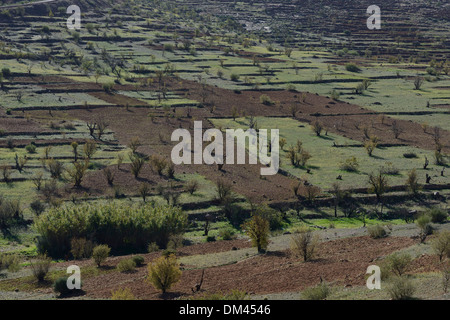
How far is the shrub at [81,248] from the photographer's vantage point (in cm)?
3784

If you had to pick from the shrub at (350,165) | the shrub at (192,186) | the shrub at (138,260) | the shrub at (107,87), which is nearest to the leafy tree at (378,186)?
the shrub at (350,165)

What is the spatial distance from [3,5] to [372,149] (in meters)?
128

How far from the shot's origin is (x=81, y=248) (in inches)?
1494

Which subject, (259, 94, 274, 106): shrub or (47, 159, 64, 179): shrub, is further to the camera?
(259, 94, 274, 106): shrub

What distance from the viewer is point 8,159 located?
58.2 meters

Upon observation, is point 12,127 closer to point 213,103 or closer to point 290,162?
point 213,103

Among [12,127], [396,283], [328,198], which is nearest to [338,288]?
[396,283]

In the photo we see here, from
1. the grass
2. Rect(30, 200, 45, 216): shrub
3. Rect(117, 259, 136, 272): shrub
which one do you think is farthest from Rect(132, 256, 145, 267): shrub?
the grass

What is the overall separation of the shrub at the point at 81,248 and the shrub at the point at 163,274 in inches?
424

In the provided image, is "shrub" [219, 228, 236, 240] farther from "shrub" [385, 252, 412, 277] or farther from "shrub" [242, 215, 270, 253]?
"shrub" [385, 252, 412, 277]

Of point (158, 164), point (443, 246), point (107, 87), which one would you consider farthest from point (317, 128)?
point (443, 246)

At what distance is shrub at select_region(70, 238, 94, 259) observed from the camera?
37.8 m

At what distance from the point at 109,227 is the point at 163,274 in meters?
12.8

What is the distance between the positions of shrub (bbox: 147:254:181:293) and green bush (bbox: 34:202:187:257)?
462 inches
